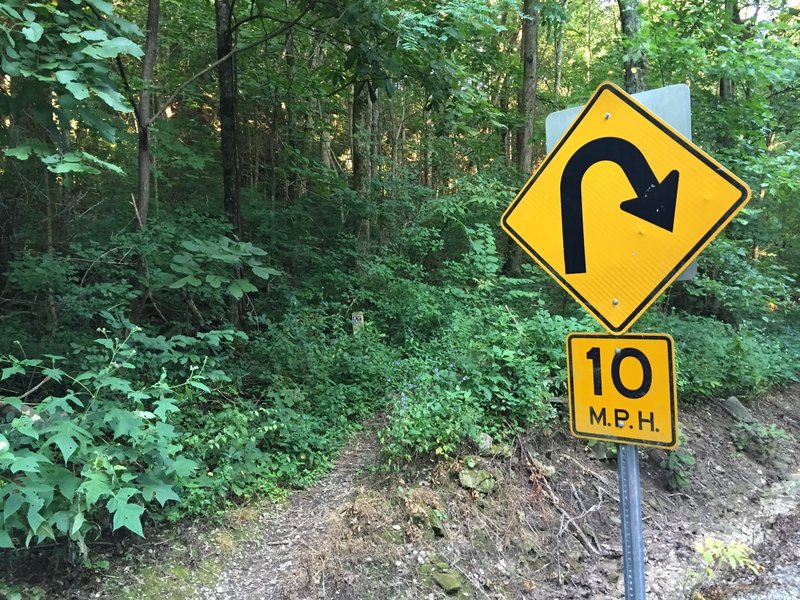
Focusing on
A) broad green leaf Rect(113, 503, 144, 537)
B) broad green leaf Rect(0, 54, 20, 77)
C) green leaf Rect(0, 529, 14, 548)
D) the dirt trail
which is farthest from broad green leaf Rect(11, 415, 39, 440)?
broad green leaf Rect(0, 54, 20, 77)

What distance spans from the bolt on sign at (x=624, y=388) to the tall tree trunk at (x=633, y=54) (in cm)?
594

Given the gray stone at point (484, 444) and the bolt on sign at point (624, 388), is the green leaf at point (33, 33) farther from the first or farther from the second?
the gray stone at point (484, 444)

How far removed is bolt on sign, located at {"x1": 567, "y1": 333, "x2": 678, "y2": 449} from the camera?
186 centimetres

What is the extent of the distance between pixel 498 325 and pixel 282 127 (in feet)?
28.4

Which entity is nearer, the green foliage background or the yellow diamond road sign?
the yellow diamond road sign

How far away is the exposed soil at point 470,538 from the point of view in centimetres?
353

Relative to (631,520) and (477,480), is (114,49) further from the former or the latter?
(477,480)

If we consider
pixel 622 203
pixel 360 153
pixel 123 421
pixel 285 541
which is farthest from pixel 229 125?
pixel 622 203

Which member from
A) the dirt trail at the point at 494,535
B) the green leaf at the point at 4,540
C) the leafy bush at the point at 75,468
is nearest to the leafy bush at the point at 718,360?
the dirt trail at the point at 494,535

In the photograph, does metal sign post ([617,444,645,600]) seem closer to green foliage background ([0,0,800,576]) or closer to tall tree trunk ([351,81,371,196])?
green foliage background ([0,0,800,576])

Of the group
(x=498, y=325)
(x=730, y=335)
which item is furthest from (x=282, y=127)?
(x=730, y=335)

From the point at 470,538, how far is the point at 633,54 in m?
6.26

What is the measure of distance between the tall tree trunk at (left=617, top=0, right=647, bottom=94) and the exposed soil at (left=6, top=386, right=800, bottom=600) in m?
4.81

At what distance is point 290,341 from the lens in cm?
672
